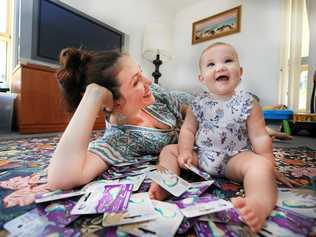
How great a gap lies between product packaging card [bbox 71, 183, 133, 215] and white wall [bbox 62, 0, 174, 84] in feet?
7.52

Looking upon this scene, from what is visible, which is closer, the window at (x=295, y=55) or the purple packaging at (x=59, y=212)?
the purple packaging at (x=59, y=212)

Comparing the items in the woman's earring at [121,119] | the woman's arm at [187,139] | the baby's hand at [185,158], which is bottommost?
the baby's hand at [185,158]

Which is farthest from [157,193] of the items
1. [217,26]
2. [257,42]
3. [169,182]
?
[217,26]

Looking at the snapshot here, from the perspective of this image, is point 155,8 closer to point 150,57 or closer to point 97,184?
point 150,57

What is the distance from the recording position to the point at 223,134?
579mm

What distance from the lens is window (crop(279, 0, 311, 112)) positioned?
223 centimetres

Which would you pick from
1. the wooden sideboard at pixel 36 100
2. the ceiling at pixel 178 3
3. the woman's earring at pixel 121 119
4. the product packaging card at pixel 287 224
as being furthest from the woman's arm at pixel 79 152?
the ceiling at pixel 178 3

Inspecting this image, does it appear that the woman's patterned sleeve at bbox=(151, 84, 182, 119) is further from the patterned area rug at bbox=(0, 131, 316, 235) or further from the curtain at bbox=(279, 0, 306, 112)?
the curtain at bbox=(279, 0, 306, 112)

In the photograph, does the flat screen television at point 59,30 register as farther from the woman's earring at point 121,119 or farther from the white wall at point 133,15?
the woman's earring at point 121,119

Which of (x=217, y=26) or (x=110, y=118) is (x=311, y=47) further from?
(x=110, y=118)

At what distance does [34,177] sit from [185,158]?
38cm

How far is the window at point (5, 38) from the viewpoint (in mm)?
2084

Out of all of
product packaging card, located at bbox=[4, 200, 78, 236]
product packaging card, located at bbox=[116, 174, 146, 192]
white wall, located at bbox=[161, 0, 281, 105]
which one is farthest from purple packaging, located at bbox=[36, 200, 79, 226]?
white wall, located at bbox=[161, 0, 281, 105]

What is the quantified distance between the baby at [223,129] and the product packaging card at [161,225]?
8 cm
